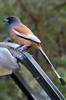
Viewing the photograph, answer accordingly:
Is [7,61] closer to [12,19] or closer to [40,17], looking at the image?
[12,19]

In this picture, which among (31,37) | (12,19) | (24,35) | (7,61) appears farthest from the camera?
(12,19)

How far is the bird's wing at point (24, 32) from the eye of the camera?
2.96 m

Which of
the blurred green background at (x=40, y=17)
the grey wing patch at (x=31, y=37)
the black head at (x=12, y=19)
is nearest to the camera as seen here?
the grey wing patch at (x=31, y=37)

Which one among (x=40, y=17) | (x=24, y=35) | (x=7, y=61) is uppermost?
(x=7, y=61)

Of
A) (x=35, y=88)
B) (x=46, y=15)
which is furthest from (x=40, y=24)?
(x=35, y=88)

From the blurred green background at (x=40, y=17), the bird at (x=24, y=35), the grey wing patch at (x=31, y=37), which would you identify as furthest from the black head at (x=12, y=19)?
the blurred green background at (x=40, y=17)

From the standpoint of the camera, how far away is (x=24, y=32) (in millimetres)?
3090

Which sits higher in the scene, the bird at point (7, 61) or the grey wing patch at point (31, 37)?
Answer: the bird at point (7, 61)

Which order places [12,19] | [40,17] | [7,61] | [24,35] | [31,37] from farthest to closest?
[40,17]
[12,19]
[24,35]
[31,37]
[7,61]

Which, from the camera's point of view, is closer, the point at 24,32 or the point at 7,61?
the point at 7,61

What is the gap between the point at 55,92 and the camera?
239 cm

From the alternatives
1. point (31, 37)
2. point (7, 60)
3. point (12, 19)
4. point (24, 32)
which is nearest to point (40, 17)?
point (12, 19)

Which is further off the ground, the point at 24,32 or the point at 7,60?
the point at 7,60

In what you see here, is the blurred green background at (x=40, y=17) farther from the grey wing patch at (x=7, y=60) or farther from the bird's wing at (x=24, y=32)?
the grey wing patch at (x=7, y=60)
